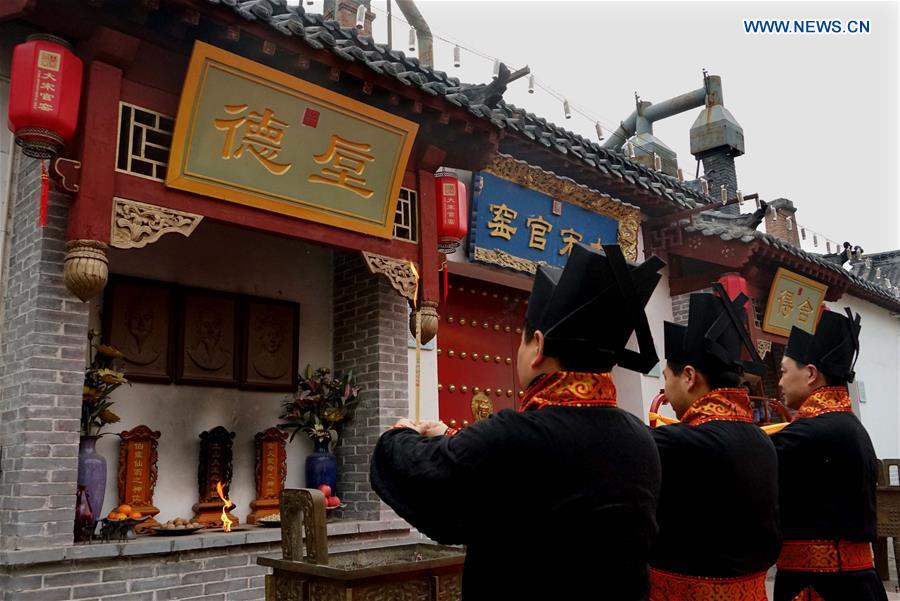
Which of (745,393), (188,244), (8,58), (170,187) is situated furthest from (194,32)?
(745,393)

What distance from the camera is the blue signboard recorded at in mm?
7762

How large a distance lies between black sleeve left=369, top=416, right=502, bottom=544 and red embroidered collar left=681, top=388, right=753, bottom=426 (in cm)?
151

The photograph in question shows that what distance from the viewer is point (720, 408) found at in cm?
323

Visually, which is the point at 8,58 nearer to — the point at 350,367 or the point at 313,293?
the point at 313,293

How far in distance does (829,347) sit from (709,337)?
1195 mm

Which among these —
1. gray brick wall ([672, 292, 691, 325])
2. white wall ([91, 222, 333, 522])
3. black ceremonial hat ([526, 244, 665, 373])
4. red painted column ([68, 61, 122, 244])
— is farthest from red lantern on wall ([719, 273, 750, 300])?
black ceremonial hat ([526, 244, 665, 373])

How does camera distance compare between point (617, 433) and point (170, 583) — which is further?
point (170, 583)

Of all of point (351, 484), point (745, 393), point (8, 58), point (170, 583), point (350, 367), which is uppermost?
point (8, 58)

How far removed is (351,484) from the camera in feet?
21.4

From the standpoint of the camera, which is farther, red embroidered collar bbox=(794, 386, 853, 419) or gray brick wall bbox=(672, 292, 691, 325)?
gray brick wall bbox=(672, 292, 691, 325)

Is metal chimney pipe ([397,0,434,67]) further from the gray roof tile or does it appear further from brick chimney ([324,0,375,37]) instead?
the gray roof tile

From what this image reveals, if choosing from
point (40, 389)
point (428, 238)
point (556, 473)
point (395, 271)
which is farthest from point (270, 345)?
point (556, 473)

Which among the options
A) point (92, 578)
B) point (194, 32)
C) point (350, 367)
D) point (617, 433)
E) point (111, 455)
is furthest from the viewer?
point (350, 367)

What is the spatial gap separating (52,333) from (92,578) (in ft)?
4.86
